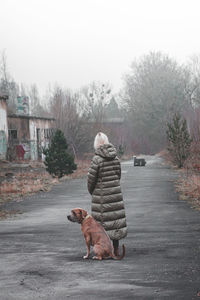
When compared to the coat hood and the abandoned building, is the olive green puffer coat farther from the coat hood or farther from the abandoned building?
the abandoned building

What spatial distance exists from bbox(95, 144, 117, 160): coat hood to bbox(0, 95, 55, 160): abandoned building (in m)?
30.9

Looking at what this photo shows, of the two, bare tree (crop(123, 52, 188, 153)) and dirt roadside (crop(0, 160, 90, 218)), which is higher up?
bare tree (crop(123, 52, 188, 153))

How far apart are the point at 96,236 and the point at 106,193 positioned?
82 centimetres

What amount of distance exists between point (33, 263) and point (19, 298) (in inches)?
74.4

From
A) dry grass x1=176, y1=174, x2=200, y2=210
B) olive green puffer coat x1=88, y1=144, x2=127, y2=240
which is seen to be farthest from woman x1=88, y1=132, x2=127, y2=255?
dry grass x1=176, y1=174, x2=200, y2=210

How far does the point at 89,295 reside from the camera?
19.0ft

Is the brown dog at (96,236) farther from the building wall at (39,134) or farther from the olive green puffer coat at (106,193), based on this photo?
the building wall at (39,134)

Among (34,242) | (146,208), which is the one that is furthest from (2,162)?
(34,242)

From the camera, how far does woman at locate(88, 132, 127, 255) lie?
25.9 ft

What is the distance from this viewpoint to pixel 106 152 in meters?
7.96

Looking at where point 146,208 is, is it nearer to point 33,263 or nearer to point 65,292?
point 33,263

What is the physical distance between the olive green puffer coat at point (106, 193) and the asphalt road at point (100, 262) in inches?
21.5

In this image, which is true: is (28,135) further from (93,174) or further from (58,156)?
(93,174)

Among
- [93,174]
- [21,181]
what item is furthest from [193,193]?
[21,181]
